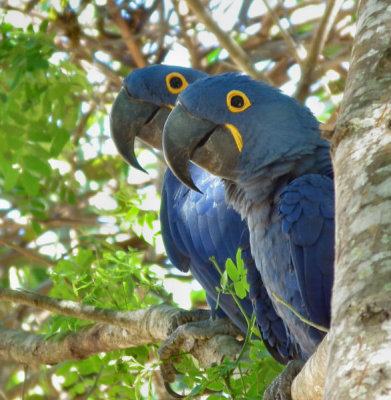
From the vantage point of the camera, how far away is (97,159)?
555 cm

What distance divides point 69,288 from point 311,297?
1.35m

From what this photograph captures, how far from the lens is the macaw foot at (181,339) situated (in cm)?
296

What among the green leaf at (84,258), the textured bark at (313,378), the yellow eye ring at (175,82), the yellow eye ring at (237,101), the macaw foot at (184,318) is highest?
the yellow eye ring at (175,82)

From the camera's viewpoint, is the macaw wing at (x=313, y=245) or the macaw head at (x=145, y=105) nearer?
the macaw wing at (x=313, y=245)

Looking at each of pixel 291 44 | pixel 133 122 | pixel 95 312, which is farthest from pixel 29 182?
pixel 291 44

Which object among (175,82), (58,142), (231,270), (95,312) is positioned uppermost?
(175,82)

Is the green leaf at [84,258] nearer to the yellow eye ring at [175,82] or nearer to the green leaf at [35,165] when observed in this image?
the green leaf at [35,165]

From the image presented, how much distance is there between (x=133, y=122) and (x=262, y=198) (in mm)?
1064

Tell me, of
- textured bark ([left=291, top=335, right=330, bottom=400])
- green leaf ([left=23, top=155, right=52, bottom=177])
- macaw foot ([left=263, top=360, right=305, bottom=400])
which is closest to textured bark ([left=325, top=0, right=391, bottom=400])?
textured bark ([left=291, top=335, right=330, bottom=400])

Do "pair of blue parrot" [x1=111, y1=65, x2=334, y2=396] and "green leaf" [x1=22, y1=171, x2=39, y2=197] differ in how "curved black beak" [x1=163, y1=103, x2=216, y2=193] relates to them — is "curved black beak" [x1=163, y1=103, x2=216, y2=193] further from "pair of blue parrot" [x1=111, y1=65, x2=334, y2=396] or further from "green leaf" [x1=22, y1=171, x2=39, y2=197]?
"green leaf" [x1=22, y1=171, x2=39, y2=197]

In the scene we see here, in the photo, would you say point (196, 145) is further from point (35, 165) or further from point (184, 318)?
point (35, 165)

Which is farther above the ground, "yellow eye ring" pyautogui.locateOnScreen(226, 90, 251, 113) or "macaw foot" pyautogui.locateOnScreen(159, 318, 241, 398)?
"yellow eye ring" pyautogui.locateOnScreen(226, 90, 251, 113)

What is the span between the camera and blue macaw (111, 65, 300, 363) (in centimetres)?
302

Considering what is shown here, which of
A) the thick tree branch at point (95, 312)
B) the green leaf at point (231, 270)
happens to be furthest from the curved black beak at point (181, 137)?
the green leaf at point (231, 270)
